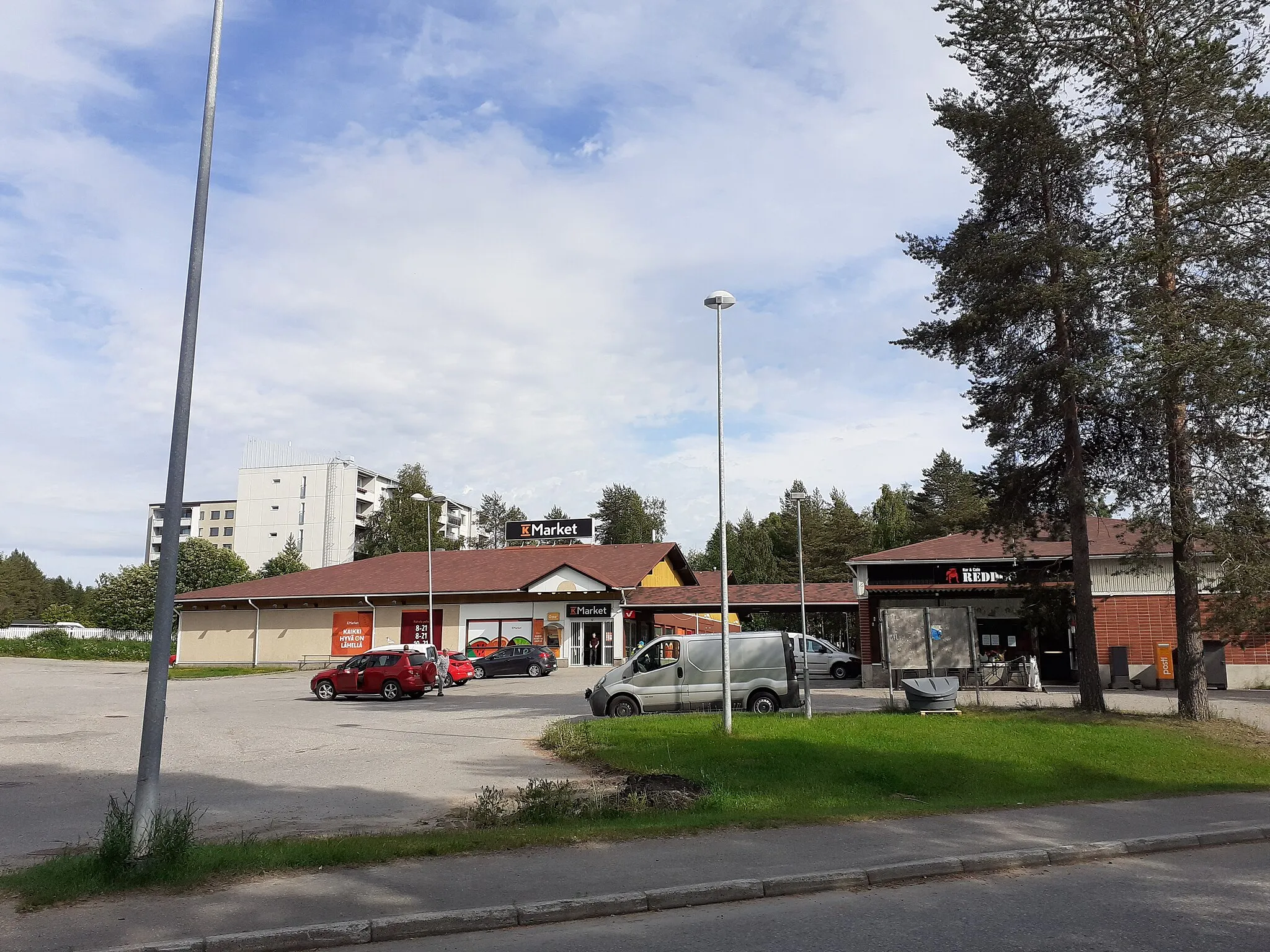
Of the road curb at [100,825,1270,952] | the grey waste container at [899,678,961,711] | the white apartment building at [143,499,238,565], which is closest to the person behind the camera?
the road curb at [100,825,1270,952]

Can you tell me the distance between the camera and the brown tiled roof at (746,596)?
4350 centimetres

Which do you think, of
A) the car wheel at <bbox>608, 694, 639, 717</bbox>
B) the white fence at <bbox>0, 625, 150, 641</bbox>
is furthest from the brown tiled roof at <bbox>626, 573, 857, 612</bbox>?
the white fence at <bbox>0, 625, 150, 641</bbox>

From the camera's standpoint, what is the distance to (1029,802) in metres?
10.8

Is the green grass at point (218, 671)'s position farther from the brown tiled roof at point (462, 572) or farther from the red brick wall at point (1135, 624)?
the red brick wall at point (1135, 624)

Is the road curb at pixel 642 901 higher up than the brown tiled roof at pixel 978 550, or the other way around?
the brown tiled roof at pixel 978 550

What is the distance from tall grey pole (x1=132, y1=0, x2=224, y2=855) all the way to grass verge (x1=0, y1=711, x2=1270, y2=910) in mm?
579

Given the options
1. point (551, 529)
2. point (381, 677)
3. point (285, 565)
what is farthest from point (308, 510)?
point (381, 677)

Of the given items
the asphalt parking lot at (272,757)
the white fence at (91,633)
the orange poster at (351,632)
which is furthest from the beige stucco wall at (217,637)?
the asphalt parking lot at (272,757)

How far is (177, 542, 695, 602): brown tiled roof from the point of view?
48.9m

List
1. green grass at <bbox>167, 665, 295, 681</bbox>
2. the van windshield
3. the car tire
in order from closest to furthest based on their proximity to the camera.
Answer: the car tire, the van windshield, green grass at <bbox>167, 665, 295, 681</bbox>

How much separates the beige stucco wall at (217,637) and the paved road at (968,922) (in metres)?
50.9

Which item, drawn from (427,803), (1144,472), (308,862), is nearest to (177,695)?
(427,803)

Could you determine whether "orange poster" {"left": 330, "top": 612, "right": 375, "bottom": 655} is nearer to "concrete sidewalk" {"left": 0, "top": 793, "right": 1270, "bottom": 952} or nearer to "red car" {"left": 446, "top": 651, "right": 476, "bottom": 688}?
"red car" {"left": 446, "top": 651, "right": 476, "bottom": 688}

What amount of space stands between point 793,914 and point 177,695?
98.4ft
